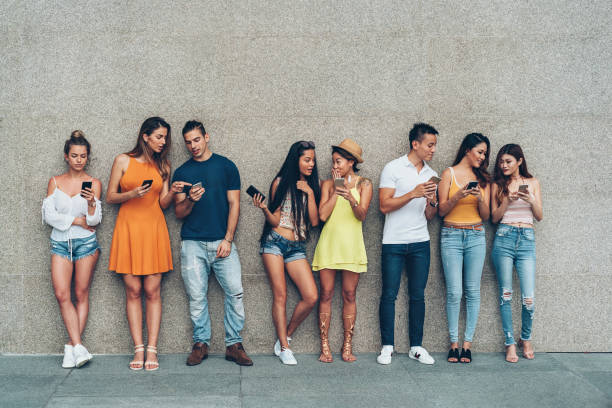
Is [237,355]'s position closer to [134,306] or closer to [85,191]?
[134,306]

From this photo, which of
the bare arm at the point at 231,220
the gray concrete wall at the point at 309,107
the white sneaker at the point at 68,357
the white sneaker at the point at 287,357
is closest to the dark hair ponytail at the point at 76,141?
the gray concrete wall at the point at 309,107

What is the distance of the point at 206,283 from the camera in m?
5.27

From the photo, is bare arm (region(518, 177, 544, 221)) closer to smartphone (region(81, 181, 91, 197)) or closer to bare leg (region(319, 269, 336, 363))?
bare leg (region(319, 269, 336, 363))

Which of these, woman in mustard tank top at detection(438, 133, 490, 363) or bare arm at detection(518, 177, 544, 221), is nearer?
bare arm at detection(518, 177, 544, 221)

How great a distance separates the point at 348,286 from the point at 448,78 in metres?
2.58

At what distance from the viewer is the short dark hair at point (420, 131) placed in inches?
206

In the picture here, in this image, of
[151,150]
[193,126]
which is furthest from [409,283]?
[151,150]

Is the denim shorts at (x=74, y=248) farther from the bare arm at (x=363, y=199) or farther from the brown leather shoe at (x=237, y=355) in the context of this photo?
the bare arm at (x=363, y=199)

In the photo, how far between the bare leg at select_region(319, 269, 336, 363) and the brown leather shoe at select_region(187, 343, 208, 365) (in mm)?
1207

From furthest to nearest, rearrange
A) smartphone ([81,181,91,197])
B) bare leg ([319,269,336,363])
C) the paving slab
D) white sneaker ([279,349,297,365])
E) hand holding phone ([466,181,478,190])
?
bare leg ([319,269,336,363]) → white sneaker ([279,349,297,365]) → hand holding phone ([466,181,478,190]) → smartphone ([81,181,91,197]) → the paving slab

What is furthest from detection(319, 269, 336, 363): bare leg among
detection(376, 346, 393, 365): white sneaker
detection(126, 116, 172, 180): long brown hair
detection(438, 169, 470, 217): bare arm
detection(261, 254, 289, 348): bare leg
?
detection(126, 116, 172, 180): long brown hair

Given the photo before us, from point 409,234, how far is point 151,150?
2.78 metres

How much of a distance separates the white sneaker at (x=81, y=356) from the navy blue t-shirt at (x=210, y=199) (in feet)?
4.89

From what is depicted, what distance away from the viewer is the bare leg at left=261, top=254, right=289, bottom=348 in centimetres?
521
